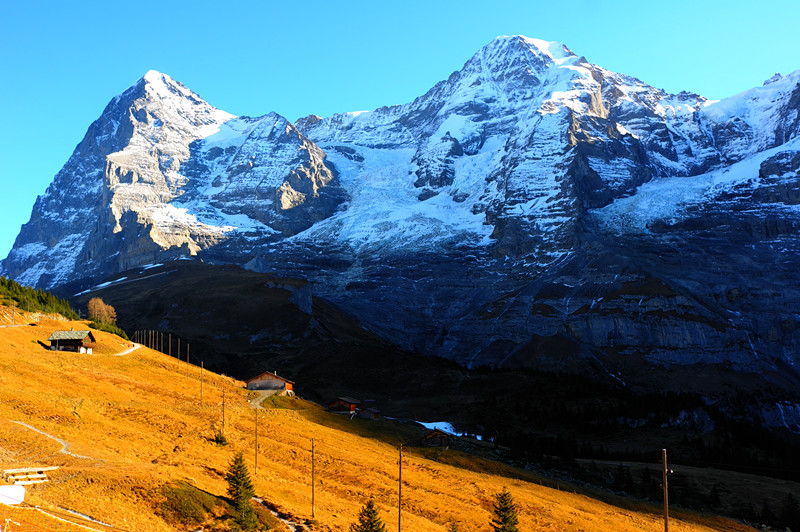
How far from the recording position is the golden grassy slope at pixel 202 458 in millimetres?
42188

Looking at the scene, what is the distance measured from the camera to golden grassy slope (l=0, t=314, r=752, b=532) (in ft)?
138

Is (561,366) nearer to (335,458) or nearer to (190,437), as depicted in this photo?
(335,458)

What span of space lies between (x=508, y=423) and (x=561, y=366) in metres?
66.1

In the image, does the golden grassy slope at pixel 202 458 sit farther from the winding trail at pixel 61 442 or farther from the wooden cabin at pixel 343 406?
the wooden cabin at pixel 343 406

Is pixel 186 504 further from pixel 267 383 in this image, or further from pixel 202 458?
pixel 267 383

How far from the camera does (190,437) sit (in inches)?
2437

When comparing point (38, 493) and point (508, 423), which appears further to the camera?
point (508, 423)

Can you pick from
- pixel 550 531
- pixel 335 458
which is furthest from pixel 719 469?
pixel 335 458

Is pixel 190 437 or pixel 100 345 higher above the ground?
pixel 100 345

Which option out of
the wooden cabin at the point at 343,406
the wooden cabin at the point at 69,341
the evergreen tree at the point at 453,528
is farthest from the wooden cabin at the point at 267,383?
the evergreen tree at the point at 453,528

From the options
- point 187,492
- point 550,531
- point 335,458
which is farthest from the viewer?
point 335,458

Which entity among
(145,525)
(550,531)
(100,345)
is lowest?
(550,531)

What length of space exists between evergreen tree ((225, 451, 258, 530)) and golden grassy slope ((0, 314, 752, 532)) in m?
2.74

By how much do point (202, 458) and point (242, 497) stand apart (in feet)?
48.8
